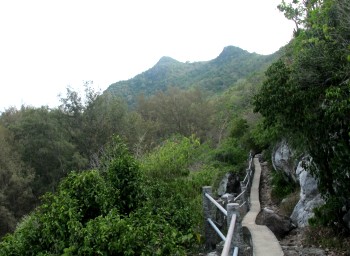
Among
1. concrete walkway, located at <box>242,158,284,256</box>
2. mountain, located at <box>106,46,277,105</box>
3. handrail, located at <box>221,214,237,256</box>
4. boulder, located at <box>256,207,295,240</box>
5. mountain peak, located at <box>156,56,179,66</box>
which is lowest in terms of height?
boulder, located at <box>256,207,295,240</box>

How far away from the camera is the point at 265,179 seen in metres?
19.3

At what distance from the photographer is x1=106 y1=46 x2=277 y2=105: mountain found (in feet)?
275

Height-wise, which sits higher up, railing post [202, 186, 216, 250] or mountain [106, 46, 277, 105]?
mountain [106, 46, 277, 105]

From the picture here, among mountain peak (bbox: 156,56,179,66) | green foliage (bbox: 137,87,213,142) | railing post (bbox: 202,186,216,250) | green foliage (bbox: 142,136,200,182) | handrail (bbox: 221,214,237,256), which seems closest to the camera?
handrail (bbox: 221,214,237,256)

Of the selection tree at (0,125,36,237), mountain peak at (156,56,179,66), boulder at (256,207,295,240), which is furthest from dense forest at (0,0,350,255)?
mountain peak at (156,56,179,66)

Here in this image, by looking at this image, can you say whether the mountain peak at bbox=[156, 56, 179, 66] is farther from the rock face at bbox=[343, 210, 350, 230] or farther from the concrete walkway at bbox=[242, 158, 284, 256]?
the rock face at bbox=[343, 210, 350, 230]

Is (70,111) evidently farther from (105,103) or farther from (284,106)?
(284,106)

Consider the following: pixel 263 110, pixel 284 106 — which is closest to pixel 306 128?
pixel 284 106

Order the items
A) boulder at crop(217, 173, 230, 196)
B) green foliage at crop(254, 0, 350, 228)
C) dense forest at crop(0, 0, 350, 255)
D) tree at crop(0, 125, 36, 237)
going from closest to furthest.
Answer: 1. dense forest at crop(0, 0, 350, 255)
2. green foliage at crop(254, 0, 350, 228)
3. boulder at crop(217, 173, 230, 196)
4. tree at crop(0, 125, 36, 237)

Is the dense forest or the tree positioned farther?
the tree

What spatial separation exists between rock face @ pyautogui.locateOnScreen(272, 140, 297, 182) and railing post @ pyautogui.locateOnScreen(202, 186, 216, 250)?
820cm

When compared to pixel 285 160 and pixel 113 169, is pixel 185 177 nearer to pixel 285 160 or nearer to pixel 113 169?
pixel 285 160

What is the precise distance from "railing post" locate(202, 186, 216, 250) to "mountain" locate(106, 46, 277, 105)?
64.9 metres

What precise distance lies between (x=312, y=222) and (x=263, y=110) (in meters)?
3.02
